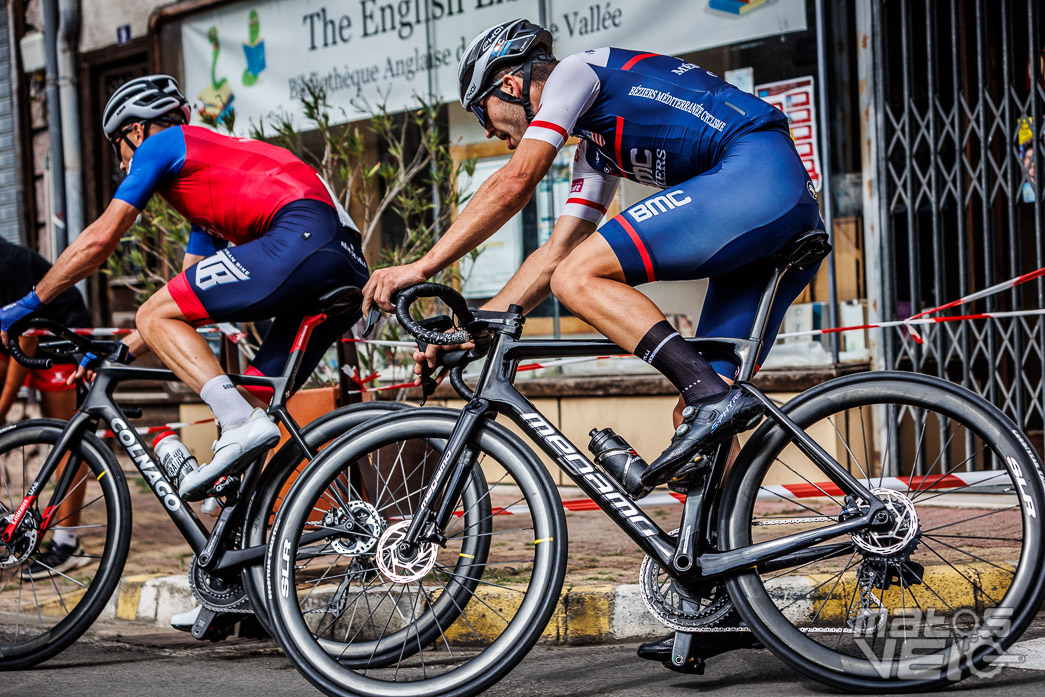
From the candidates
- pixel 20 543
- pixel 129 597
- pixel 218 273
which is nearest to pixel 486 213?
pixel 218 273

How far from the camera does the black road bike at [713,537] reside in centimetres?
264

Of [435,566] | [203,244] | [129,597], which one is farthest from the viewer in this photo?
[129,597]

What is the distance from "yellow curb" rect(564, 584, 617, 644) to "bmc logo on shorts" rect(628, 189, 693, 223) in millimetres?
1572

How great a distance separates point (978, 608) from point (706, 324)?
3.43ft

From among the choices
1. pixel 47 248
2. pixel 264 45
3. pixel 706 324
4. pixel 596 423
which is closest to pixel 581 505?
pixel 706 324

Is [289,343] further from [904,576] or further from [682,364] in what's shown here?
[904,576]

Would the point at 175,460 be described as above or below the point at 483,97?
below

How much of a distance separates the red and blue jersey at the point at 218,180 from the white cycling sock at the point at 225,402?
586mm

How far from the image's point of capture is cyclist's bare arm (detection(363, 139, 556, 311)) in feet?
9.23

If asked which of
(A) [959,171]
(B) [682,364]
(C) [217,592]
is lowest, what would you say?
(C) [217,592]

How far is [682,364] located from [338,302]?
135 centimetres

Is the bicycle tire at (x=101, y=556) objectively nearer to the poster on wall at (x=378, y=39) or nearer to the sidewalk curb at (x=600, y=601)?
the sidewalk curb at (x=600, y=601)

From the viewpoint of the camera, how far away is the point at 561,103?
282 cm

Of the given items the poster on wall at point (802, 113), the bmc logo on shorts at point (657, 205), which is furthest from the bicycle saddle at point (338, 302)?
the poster on wall at point (802, 113)
